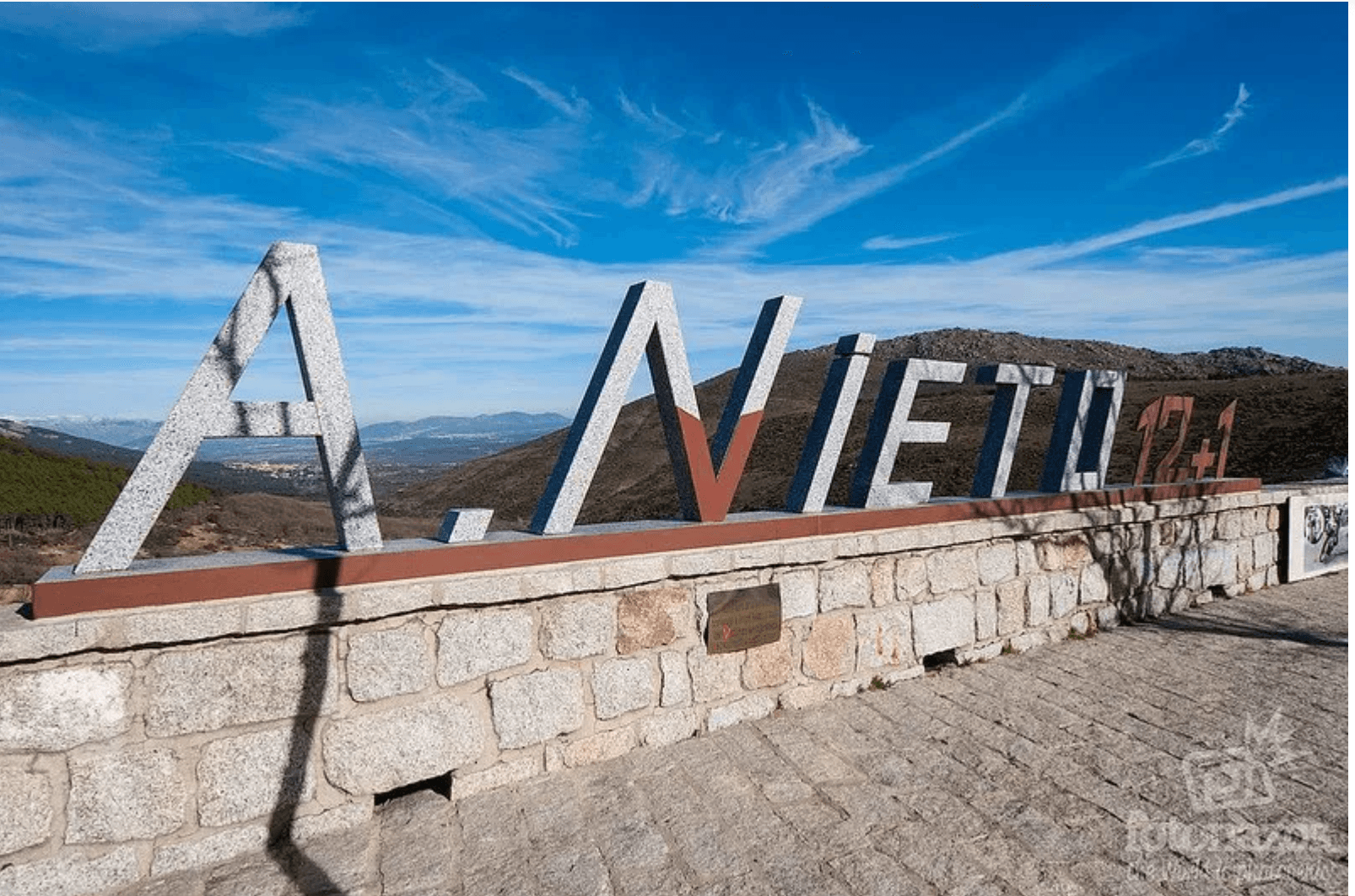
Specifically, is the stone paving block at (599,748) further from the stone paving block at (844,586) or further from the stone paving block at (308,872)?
the stone paving block at (844,586)

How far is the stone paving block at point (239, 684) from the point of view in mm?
3184

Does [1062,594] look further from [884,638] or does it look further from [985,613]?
[884,638]

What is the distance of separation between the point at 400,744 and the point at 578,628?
Answer: 992 millimetres

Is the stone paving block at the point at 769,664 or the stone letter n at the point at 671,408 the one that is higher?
the stone letter n at the point at 671,408

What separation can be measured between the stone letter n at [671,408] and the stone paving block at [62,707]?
1.95m

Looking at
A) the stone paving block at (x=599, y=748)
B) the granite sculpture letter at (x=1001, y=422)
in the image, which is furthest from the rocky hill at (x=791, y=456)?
the stone paving block at (x=599, y=748)

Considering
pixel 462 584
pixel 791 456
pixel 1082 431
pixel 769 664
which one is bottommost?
pixel 791 456

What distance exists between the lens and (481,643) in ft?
12.6

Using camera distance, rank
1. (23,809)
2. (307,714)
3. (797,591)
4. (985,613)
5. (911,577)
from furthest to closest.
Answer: (985,613) < (911,577) < (797,591) < (307,714) < (23,809)

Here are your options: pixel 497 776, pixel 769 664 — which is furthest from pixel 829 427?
pixel 497 776

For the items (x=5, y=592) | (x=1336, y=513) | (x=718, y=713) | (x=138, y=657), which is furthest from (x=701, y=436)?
(x=1336, y=513)

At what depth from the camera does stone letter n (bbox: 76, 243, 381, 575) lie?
3361 mm

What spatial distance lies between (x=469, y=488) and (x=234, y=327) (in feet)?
119

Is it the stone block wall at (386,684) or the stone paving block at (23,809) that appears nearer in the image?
the stone paving block at (23,809)
